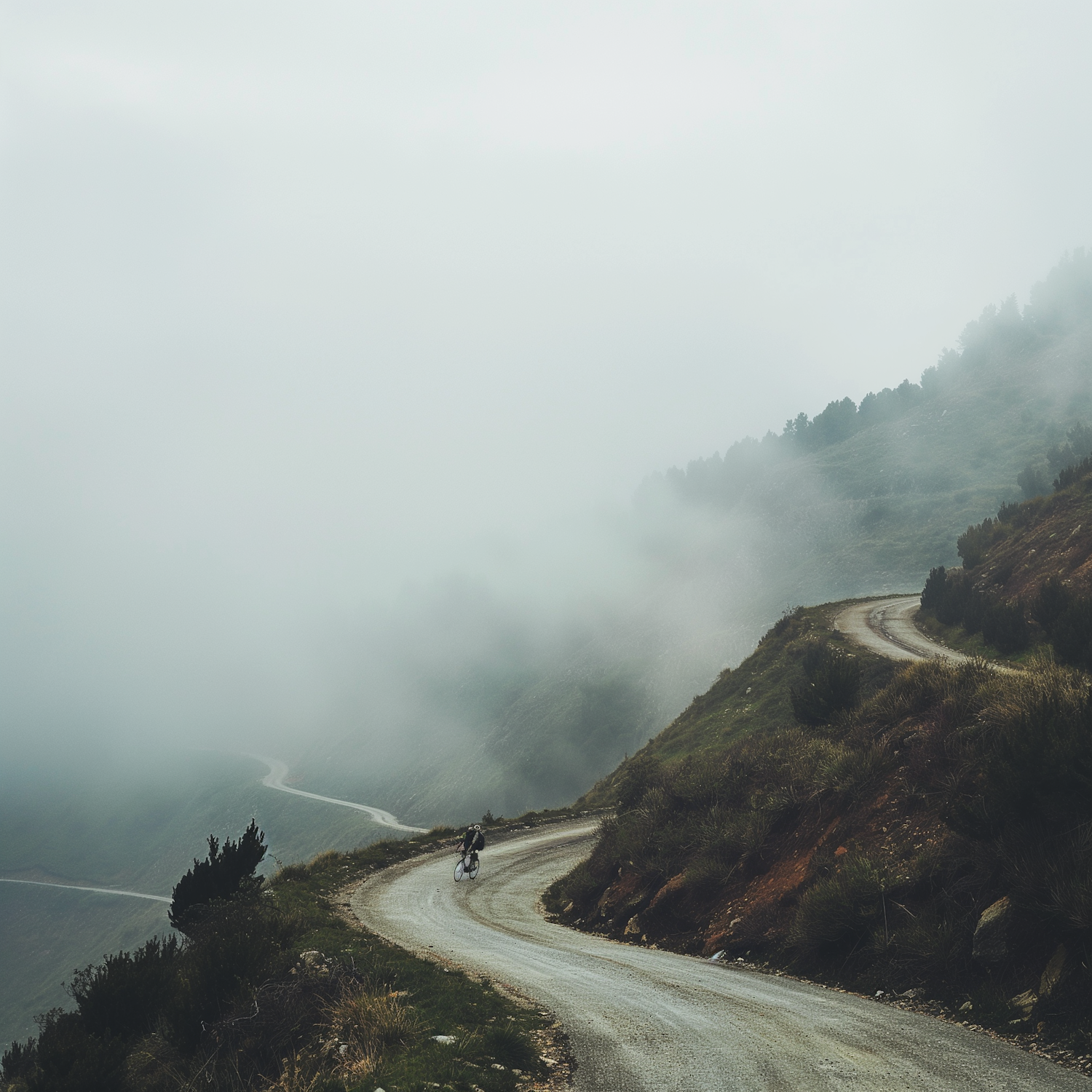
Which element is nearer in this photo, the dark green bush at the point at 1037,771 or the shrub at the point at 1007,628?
the dark green bush at the point at 1037,771

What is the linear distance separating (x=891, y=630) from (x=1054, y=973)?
38385mm

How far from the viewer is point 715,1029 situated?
8.53 metres

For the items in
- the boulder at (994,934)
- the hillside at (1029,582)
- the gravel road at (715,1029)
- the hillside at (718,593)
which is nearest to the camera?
the gravel road at (715,1029)

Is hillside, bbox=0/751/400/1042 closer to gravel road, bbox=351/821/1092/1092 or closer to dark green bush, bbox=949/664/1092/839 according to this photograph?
gravel road, bbox=351/821/1092/1092

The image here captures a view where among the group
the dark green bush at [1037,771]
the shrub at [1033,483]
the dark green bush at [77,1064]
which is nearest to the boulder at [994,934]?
the dark green bush at [1037,771]

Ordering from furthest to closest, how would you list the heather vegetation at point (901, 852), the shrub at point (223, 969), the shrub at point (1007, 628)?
1. the shrub at point (1007, 628)
2. the shrub at point (223, 969)
3. the heather vegetation at point (901, 852)

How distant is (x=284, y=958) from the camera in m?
11.6

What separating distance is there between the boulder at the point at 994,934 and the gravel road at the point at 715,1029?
1141mm

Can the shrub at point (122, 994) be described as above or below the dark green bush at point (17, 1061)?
above

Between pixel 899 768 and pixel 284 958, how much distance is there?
41.0ft

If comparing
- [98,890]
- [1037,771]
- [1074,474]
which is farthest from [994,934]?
[98,890]

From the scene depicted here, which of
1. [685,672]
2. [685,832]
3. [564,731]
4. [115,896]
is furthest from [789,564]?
[115,896]

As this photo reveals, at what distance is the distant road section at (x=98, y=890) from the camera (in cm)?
13812

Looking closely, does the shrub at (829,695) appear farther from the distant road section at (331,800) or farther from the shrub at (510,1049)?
the distant road section at (331,800)
